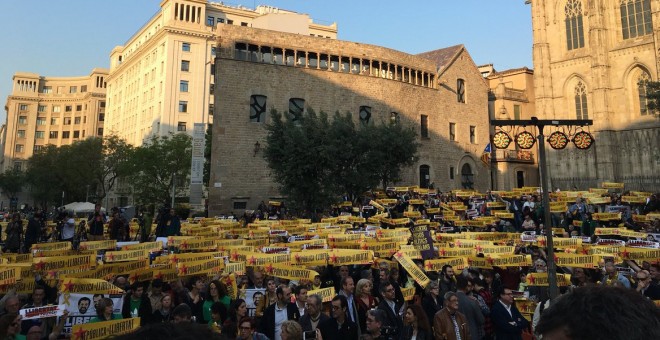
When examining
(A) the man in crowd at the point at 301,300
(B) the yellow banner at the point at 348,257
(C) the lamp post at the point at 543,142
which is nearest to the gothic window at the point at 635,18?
(C) the lamp post at the point at 543,142

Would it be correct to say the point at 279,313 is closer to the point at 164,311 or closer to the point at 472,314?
the point at 164,311

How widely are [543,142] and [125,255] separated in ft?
29.6

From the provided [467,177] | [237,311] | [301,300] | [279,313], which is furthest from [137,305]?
[467,177]

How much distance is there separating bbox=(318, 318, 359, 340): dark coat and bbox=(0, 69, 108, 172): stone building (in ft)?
321

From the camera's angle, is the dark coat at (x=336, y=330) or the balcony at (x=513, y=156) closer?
the dark coat at (x=336, y=330)

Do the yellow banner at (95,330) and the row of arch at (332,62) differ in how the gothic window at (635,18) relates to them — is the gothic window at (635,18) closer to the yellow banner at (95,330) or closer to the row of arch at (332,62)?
the row of arch at (332,62)

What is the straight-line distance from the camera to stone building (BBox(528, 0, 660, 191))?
38.4 metres

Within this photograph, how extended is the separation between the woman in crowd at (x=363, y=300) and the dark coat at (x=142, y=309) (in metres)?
3.11

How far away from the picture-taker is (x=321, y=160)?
82.6 feet

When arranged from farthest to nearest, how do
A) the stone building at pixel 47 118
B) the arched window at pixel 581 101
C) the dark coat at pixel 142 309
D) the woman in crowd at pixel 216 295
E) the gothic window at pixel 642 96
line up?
the stone building at pixel 47 118 → the arched window at pixel 581 101 → the gothic window at pixel 642 96 → the woman in crowd at pixel 216 295 → the dark coat at pixel 142 309

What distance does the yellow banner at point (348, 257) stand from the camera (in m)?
8.70

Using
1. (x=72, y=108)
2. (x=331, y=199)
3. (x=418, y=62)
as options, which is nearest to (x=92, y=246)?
(x=331, y=199)

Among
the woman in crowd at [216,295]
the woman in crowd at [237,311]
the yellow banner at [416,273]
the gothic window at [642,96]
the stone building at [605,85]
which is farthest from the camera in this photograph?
the gothic window at [642,96]

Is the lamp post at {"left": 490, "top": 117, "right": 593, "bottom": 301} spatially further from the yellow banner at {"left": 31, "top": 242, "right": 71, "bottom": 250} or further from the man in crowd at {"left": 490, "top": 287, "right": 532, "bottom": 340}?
the yellow banner at {"left": 31, "top": 242, "right": 71, "bottom": 250}
